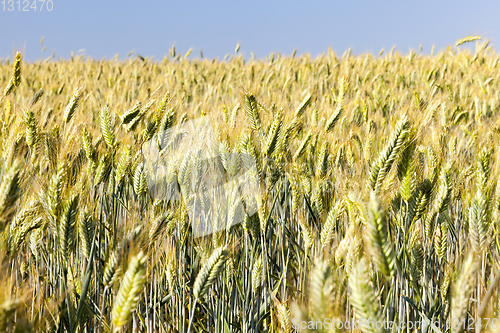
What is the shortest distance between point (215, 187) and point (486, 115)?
331 cm

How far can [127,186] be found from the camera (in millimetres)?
1826

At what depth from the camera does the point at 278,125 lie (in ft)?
4.09

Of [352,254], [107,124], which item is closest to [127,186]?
[107,124]

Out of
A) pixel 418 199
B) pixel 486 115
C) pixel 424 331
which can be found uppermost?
pixel 486 115

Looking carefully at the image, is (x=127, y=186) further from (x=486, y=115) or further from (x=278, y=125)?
(x=486, y=115)

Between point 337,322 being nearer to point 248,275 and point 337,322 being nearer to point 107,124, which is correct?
point 248,275

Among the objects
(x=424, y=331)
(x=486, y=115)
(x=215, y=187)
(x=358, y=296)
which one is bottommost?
(x=424, y=331)

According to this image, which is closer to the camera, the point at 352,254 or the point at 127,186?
the point at 352,254

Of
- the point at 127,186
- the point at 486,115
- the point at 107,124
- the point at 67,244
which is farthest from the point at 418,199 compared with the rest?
the point at 486,115

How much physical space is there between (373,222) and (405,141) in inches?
22.2

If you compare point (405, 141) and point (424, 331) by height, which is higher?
point (405, 141)

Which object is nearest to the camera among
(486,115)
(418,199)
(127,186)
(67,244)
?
(67,244)

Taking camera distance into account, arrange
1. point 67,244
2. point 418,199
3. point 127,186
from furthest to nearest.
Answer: point 127,186, point 418,199, point 67,244

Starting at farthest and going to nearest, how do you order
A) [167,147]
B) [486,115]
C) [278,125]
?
[486,115] → [167,147] → [278,125]
